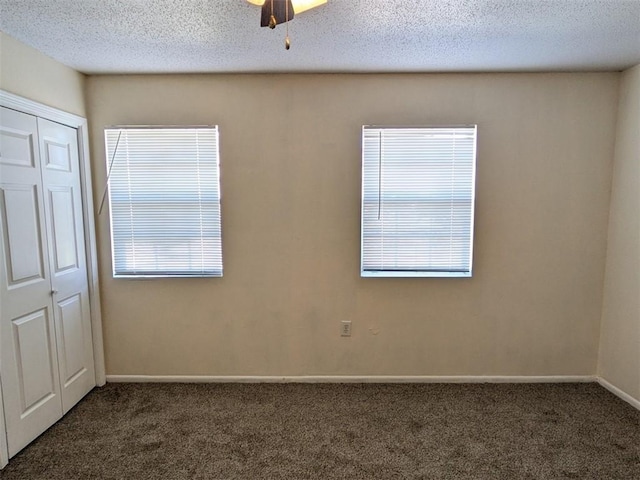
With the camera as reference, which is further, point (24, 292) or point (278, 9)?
point (24, 292)

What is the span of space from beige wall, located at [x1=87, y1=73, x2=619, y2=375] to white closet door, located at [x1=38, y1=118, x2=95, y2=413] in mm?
180

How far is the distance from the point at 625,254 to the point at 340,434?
2.44 metres

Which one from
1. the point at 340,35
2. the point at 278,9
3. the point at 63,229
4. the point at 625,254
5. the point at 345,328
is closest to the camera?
the point at 278,9

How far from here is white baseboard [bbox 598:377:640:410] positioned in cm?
234

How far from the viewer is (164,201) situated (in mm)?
2545

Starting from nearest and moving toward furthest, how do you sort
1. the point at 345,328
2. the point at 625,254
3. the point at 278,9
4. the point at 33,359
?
the point at 278,9, the point at 33,359, the point at 625,254, the point at 345,328

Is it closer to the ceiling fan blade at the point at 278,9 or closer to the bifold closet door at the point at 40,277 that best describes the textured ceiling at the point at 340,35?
the ceiling fan blade at the point at 278,9

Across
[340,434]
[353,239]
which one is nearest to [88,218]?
[353,239]

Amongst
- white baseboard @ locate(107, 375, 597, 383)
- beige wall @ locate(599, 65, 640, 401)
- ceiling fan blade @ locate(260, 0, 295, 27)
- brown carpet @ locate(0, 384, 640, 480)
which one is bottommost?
brown carpet @ locate(0, 384, 640, 480)

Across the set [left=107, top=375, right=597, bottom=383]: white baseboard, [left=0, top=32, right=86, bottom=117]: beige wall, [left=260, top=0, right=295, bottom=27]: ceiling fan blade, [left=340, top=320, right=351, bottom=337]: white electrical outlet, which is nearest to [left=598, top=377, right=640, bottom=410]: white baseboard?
[left=107, top=375, right=597, bottom=383]: white baseboard

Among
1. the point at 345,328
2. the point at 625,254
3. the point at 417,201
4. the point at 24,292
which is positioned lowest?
the point at 345,328

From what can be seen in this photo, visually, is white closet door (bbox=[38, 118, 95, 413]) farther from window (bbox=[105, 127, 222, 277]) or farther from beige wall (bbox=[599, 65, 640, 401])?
beige wall (bbox=[599, 65, 640, 401])

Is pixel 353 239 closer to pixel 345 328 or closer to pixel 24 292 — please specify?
pixel 345 328

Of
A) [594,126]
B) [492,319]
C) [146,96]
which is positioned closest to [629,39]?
[594,126]
